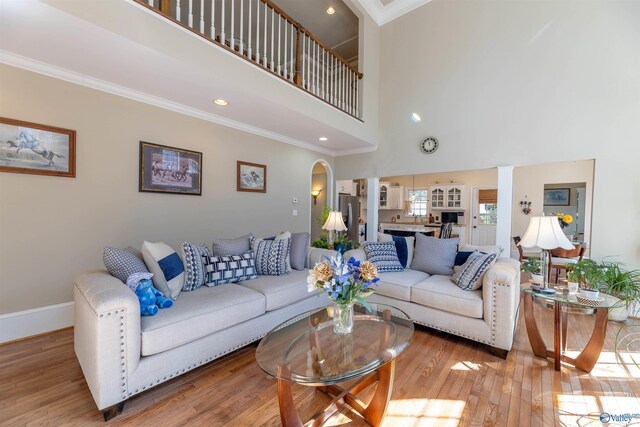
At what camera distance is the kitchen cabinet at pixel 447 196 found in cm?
743

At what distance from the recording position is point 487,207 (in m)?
7.19

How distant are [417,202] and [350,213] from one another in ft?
9.30

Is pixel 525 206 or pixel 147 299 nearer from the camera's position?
pixel 147 299

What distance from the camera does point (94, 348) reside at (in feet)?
5.01

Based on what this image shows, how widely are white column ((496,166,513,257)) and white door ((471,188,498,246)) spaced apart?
339cm

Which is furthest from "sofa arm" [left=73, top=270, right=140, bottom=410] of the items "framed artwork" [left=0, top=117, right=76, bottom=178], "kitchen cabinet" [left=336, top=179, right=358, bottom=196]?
"kitchen cabinet" [left=336, top=179, right=358, bottom=196]

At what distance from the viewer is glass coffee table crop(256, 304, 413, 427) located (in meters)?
1.32

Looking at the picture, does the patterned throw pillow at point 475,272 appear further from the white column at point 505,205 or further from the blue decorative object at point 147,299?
the blue decorative object at point 147,299

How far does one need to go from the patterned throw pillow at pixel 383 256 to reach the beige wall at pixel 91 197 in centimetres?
222

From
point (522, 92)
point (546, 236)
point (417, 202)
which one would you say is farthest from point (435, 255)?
point (417, 202)

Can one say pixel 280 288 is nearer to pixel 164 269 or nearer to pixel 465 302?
pixel 164 269

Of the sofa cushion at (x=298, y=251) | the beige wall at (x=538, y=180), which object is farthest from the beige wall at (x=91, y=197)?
the beige wall at (x=538, y=180)

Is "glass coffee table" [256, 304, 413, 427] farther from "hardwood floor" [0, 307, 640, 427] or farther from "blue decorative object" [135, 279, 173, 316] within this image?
"blue decorative object" [135, 279, 173, 316]

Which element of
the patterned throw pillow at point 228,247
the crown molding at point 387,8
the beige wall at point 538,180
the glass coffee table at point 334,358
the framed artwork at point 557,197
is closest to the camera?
the glass coffee table at point 334,358
